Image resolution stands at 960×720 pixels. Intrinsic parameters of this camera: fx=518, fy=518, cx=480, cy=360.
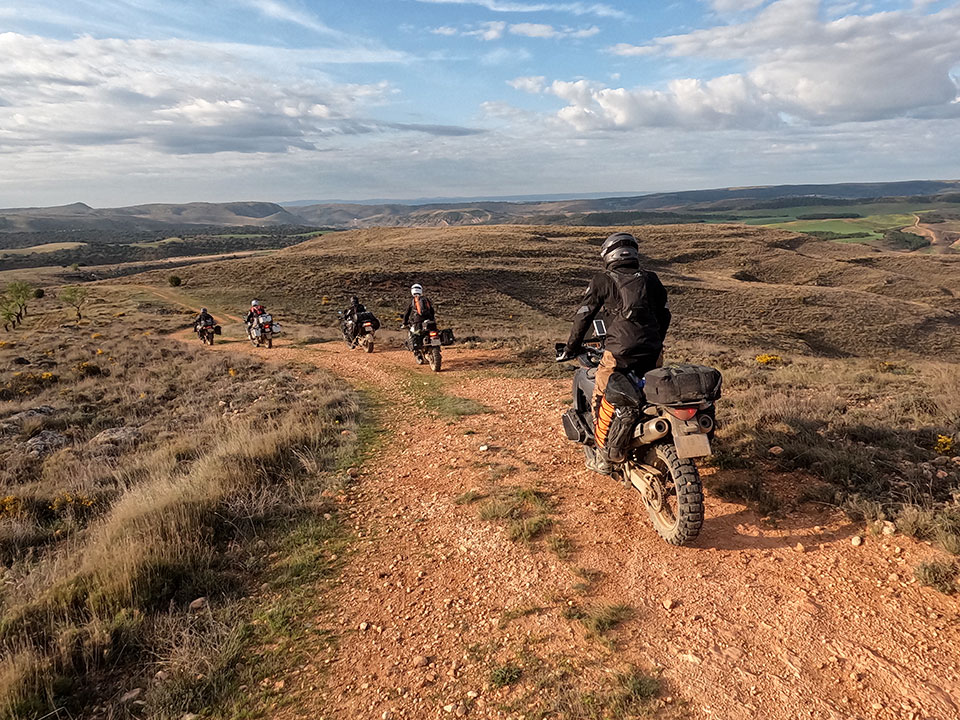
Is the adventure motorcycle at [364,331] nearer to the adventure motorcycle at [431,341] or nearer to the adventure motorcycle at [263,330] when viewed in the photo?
the adventure motorcycle at [431,341]

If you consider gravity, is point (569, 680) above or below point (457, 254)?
below

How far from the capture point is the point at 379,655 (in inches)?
152

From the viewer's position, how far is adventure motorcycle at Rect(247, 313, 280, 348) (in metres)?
19.6

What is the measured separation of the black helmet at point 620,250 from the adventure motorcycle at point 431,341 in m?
8.55

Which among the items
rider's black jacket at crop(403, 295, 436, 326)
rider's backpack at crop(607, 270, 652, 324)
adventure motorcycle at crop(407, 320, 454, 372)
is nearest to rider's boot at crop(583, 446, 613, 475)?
rider's backpack at crop(607, 270, 652, 324)

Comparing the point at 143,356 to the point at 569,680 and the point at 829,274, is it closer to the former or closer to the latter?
the point at 569,680

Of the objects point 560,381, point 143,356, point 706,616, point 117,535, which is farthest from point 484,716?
point 143,356

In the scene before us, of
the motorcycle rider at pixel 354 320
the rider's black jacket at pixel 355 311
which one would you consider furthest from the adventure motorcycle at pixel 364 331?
the rider's black jacket at pixel 355 311

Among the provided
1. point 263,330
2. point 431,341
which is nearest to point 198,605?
point 431,341

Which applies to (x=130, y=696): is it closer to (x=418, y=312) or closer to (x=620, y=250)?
(x=620, y=250)

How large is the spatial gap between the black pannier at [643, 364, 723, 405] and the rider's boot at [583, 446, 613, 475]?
1.18 metres

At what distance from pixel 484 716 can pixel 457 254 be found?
175 feet

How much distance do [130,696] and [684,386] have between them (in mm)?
4747

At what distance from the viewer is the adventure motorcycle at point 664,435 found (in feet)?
14.6
